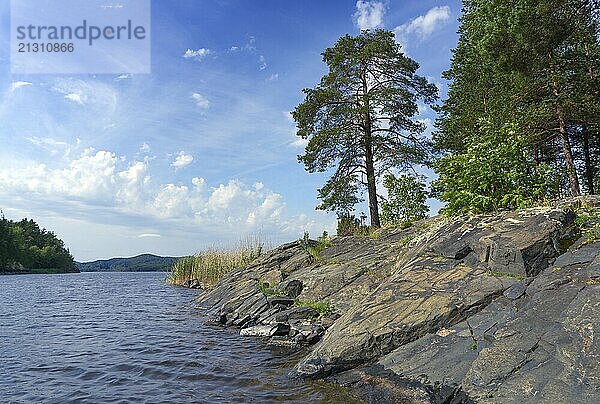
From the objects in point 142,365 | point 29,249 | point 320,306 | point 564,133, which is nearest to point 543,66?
point 564,133

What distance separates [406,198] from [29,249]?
88925 mm

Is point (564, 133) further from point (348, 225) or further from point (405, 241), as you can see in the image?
point (348, 225)

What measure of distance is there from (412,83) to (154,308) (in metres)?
15.7

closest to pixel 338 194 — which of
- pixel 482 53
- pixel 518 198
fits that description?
pixel 482 53

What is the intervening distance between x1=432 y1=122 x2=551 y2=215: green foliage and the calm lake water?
558 centimetres

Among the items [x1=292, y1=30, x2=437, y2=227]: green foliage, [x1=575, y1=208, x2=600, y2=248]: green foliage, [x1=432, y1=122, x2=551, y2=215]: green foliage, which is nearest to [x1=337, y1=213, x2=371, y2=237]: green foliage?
[x1=292, y1=30, x2=437, y2=227]: green foliage

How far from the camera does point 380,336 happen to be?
6965 mm

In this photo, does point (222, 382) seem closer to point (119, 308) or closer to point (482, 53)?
point (119, 308)

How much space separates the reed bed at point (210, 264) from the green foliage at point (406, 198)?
7.97 meters

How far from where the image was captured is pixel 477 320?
6426mm

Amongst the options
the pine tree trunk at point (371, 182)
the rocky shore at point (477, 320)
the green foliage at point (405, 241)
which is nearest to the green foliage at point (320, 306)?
the rocky shore at point (477, 320)

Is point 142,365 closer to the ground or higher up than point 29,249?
closer to the ground

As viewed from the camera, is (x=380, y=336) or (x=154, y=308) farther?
(x=154, y=308)

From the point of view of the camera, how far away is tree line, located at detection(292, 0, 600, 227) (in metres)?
16.3
